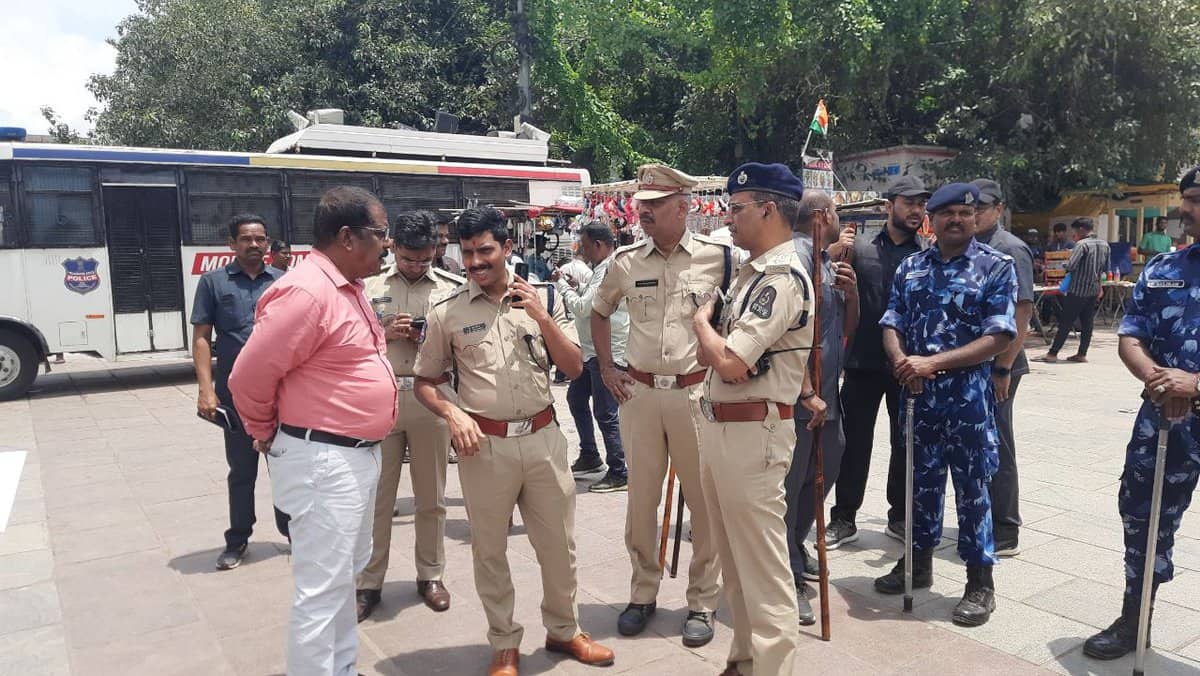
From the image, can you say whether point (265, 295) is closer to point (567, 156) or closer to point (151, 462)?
point (151, 462)

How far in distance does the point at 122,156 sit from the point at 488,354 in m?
9.31

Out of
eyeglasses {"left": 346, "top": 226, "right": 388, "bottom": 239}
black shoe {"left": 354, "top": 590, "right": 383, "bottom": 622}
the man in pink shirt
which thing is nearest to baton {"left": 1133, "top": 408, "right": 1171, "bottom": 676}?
the man in pink shirt

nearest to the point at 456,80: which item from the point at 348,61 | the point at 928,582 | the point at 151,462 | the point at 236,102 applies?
the point at 348,61

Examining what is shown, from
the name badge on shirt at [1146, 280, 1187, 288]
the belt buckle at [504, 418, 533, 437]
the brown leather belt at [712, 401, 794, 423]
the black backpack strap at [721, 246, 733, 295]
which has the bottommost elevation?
the belt buckle at [504, 418, 533, 437]

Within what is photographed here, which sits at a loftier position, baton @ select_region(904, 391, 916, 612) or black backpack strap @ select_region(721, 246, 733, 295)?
black backpack strap @ select_region(721, 246, 733, 295)

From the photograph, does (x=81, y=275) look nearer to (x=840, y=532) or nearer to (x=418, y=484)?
(x=418, y=484)

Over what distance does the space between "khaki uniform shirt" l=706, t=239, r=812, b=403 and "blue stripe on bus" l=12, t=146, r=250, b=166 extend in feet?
32.8

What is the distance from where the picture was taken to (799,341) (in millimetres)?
2875

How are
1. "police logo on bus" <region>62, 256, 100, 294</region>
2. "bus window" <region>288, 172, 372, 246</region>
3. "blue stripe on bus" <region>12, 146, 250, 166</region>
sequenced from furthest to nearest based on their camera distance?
"bus window" <region>288, 172, 372, 246</region> → "police logo on bus" <region>62, 256, 100, 294</region> → "blue stripe on bus" <region>12, 146, 250, 166</region>

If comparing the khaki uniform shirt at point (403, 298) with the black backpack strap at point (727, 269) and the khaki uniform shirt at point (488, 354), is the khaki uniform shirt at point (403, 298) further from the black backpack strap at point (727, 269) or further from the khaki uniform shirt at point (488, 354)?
the black backpack strap at point (727, 269)

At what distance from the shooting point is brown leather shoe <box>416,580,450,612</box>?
Result: 395 cm

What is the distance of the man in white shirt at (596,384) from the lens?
608 cm

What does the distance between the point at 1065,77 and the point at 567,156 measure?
1154cm

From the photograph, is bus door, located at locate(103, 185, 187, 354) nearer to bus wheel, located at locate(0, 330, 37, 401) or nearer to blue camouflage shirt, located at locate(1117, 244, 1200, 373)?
bus wheel, located at locate(0, 330, 37, 401)
